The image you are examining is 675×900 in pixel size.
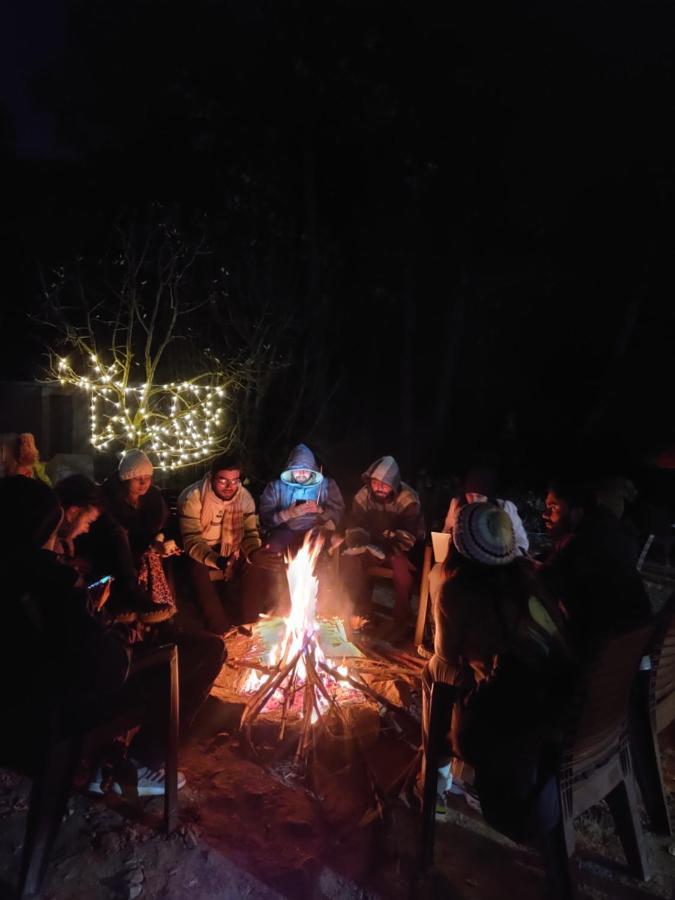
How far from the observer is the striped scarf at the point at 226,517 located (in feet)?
19.4

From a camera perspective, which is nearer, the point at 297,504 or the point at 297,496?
the point at 297,504

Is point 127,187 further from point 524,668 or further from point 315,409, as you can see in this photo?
point 524,668

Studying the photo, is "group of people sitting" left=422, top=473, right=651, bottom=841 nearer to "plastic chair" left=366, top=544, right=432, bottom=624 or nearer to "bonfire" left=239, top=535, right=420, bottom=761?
"bonfire" left=239, top=535, right=420, bottom=761

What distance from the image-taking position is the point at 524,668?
2.97 m

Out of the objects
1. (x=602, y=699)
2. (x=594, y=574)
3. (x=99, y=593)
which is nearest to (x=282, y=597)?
(x=99, y=593)

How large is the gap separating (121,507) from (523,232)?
9230mm

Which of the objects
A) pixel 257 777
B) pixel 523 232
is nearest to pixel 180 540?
pixel 257 777

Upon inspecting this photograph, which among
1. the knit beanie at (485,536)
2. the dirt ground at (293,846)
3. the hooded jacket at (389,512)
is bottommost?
the dirt ground at (293,846)

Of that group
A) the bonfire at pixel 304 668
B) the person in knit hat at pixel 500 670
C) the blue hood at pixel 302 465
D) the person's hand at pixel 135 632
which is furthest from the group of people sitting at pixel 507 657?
the blue hood at pixel 302 465

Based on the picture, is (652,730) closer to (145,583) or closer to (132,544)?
(145,583)

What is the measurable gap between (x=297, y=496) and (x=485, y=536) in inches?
146

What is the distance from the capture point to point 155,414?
9281 mm

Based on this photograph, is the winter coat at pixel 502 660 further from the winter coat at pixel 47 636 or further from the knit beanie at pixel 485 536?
the winter coat at pixel 47 636

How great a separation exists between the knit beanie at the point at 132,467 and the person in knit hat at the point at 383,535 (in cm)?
219
